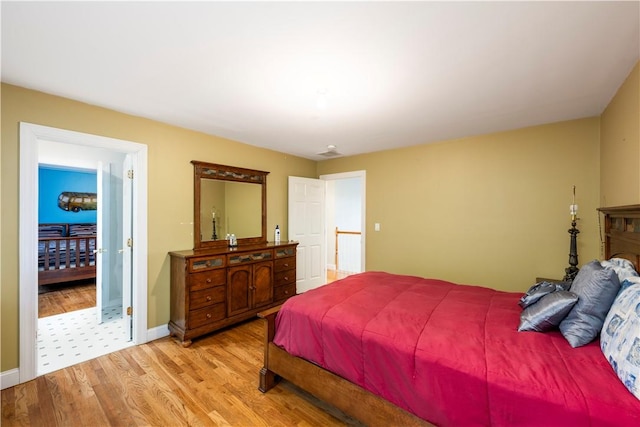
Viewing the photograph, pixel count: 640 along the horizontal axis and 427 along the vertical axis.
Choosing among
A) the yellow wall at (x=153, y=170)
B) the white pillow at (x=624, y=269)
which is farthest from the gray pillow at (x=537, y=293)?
the yellow wall at (x=153, y=170)

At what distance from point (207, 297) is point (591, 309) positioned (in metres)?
3.11

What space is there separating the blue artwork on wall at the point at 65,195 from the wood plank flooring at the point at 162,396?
4.66 m

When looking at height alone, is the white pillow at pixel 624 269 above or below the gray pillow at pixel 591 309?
above

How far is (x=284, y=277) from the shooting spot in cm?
386

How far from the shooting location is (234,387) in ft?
6.95

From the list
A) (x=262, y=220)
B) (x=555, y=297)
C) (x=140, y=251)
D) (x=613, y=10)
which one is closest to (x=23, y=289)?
(x=140, y=251)

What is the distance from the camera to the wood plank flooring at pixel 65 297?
3.76m

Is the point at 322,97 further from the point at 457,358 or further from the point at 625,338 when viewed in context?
the point at 625,338

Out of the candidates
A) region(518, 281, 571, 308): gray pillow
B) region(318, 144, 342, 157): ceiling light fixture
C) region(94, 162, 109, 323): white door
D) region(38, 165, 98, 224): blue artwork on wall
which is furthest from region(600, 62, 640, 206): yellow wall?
region(38, 165, 98, 224): blue artwork on wall

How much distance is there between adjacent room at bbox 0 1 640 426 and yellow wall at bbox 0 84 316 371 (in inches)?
0.7

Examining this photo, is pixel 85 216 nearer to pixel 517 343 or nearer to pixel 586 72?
pixel 517 343

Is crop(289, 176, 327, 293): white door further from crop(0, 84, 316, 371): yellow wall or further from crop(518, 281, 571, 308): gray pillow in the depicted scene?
crop(518, 281, 571, 308): gray pillow

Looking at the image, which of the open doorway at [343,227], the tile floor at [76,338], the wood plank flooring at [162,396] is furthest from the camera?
the open doorway at [343,227]

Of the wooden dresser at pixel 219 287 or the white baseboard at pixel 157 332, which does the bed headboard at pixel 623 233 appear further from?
the white baseboard at pixel 157 332
